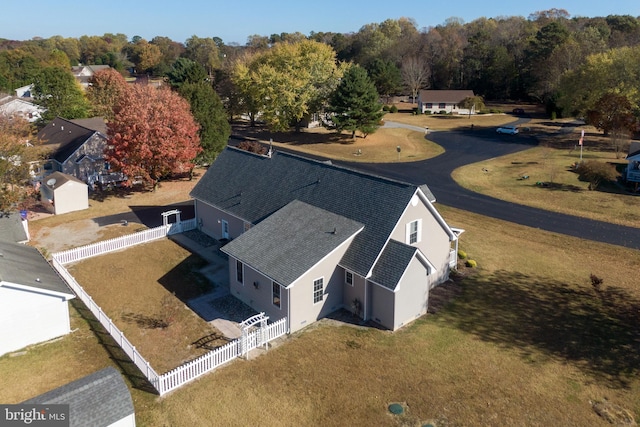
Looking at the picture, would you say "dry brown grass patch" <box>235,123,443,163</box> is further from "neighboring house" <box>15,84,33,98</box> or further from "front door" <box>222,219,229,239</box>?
"neighboring house" <box>15,84,33,98</box>

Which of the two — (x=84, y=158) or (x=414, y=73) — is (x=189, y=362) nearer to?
(x=84, y=158)

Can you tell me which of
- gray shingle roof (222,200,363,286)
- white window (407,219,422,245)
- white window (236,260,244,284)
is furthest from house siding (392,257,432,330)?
white window (236,260,244,284)

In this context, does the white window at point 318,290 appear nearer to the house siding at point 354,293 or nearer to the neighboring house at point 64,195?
the house siding at point 354,293

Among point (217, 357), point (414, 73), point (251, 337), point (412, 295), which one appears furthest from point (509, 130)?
point (217, 357)

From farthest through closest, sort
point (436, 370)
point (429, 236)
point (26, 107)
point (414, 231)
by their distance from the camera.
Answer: point (26, 107) < point (429, 236) < point (414, 231) < point (436, 370)

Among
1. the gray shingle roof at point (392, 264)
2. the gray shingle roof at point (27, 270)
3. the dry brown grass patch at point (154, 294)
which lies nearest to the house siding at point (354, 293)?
the gray shingle roof at point (392, 264)

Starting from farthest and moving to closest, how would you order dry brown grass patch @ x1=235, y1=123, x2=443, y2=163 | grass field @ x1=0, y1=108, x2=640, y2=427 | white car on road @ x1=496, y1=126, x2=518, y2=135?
white car on road @ x1=496, y1=126, x2=518, y2=135 < dry brown grass patch @ x1=235, y1=123, x2=443, y2=163 < grass field @ x1=0, y1=108, x2=640, y2=427
